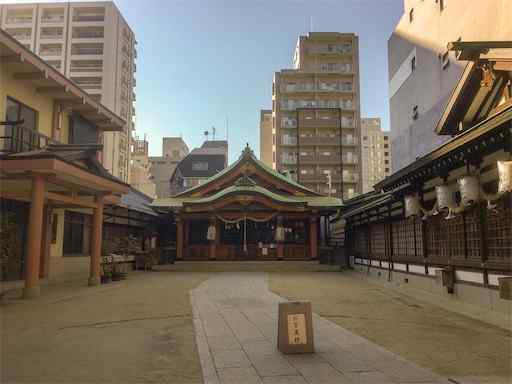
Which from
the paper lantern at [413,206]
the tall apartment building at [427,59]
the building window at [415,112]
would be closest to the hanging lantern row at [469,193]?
the paper lantern at [413,206]

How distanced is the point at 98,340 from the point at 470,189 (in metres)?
8.65

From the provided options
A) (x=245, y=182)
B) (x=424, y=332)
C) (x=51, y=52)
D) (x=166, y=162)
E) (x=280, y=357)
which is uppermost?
(x=51, y=52)

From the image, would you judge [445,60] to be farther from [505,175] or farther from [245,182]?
[505,175]

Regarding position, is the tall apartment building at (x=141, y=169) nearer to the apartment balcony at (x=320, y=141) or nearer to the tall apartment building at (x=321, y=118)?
the tall apartment building at (x=321, y=118)

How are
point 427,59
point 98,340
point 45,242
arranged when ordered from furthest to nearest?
point 427,59
point 45,242
point 98,340

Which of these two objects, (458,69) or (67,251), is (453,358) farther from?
(458,69)

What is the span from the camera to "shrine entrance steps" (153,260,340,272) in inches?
951

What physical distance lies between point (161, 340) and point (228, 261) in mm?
18742

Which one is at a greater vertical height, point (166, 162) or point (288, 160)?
point (166, 162)

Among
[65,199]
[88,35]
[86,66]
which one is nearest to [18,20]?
[88,35]

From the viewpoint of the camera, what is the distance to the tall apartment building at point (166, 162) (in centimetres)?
7969

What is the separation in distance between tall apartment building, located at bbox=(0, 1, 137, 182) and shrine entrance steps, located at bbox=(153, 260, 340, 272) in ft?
115

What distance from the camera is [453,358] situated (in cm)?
613

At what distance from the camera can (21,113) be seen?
14.5 m
